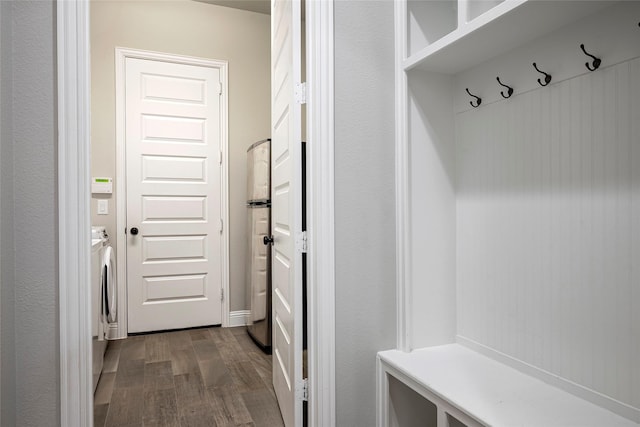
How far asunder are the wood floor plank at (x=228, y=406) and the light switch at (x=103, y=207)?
5.96 ft

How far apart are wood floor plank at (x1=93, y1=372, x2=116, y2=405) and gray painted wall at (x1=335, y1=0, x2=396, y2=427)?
1.51 meters

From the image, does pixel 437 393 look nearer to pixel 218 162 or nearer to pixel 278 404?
pixel 278 404

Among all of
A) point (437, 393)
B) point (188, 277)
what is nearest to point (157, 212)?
point (188, 277)

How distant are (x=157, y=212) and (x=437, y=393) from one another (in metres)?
2.94

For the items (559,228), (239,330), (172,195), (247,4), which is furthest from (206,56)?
(559,228)

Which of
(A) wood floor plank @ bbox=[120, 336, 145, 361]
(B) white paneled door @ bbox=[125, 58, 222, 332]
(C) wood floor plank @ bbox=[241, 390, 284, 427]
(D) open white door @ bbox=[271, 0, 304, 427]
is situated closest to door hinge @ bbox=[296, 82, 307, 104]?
(D) open white door @ bbox=[271, 0, 304, 427]

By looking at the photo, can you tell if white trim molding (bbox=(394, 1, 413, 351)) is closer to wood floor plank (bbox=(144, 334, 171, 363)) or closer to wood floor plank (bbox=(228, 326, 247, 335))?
wood floor plank (bbox=(144, 334, 171, 363))

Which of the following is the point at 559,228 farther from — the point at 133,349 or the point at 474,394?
the point at 133,349

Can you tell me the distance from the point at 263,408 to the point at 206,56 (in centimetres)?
301

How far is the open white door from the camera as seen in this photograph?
167 centimetres

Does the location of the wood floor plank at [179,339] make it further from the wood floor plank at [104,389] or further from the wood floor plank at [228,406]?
the wood floor plank at [228,406]

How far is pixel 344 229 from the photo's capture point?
1.59 meters

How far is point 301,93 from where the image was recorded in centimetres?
165

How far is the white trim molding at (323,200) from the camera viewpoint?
1550 mm
